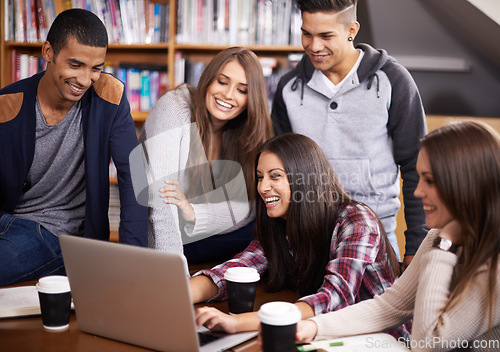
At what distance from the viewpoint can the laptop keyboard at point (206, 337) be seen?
1021mm

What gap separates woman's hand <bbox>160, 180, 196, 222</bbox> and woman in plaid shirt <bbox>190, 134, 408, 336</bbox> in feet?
0.96

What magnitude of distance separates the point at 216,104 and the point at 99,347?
3.86ft

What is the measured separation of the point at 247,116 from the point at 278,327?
124 centimetres

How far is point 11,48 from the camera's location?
3.37 metres

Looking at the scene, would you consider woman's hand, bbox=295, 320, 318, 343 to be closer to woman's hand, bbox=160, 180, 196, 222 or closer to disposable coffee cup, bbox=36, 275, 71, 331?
disposable coffee cup, bbox=36, 275, 71, 331

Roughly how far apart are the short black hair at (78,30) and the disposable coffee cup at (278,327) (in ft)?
4.21

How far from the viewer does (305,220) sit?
1502 mm

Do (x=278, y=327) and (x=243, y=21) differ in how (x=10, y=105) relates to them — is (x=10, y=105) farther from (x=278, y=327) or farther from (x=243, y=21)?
(x=243, y=21)

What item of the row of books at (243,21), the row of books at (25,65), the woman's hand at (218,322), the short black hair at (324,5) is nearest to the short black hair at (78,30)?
the short black hair at (324,5)

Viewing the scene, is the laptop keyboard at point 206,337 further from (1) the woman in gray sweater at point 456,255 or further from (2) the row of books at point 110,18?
(2) the row of books at point 110,18

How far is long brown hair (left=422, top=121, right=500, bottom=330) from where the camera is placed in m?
1.04

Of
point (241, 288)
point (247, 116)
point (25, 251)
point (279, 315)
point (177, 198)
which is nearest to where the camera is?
point (279, 315)

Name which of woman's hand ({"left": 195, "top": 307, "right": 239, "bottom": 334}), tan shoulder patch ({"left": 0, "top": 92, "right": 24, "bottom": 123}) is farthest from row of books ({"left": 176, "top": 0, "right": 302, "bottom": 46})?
woman's hand ({"left": 195, "top": 307, "right": 239, "bottom": 334})

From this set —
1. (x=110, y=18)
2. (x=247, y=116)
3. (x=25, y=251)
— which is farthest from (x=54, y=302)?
(x=110, y=18)
